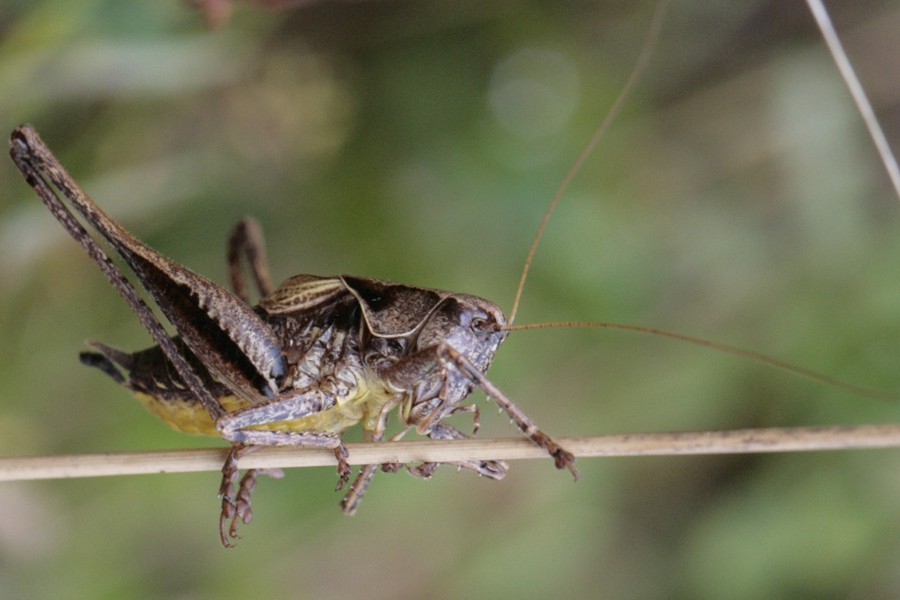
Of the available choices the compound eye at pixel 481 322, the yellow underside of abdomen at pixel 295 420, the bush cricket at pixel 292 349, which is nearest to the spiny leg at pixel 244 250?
the bush cricket at pixel 292 349

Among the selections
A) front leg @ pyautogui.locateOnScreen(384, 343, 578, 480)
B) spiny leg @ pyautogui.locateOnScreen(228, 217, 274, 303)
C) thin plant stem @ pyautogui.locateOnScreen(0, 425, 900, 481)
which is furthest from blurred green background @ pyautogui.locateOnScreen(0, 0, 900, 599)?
front leg @ pyautogui.locateOnScreen(384, 343, 578, 480)

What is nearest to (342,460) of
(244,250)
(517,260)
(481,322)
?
(481,322)

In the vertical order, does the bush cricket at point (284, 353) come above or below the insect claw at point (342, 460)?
above

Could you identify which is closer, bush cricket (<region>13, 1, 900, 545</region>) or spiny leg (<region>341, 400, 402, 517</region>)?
bush cricket (<region>13, 1, 900, 545</region>)

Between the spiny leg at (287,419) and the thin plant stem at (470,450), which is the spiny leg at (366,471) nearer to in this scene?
the spiny leg at (287,419)

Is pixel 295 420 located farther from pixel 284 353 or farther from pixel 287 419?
pixel 284 353

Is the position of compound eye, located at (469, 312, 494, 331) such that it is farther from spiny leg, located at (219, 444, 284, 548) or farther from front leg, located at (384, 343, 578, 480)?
spiny leg, located at (219, 444, 284, 548)

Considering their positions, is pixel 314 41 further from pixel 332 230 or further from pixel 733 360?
pixel 733 360

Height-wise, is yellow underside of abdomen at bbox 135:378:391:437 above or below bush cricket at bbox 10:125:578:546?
below

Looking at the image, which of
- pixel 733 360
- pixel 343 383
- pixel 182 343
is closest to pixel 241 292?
pixel 182 343
